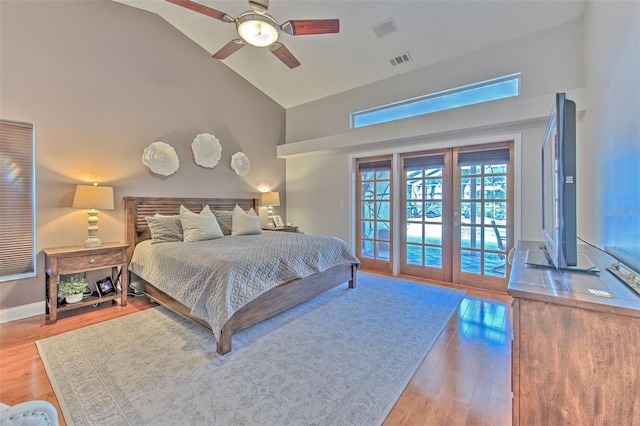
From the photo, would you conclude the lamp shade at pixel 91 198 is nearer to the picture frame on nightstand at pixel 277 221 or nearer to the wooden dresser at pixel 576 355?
the picture frame on nightstand at pixel 277 221

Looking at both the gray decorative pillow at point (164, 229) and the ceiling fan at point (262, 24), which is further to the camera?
the gray decorative pillow at point (164, 229)

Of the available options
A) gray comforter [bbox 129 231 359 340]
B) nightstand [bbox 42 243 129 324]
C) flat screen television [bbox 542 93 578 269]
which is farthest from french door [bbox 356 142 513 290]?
nightstand [bbox 42 243 129 324]

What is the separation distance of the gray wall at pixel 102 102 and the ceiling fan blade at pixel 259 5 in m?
2.36

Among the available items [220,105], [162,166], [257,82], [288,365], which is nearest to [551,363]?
[288,365]

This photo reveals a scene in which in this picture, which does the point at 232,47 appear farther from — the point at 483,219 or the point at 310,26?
the point at 483,219

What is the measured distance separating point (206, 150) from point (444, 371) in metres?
4.22

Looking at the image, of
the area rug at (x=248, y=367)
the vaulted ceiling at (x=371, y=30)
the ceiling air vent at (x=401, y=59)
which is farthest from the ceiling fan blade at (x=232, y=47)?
the area rug at (x=248, y=367)

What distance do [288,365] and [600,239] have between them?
8.60 ft

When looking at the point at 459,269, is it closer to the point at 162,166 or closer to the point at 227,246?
the point at 227,246

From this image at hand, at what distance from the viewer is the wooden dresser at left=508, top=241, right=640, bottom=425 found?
2.71ft

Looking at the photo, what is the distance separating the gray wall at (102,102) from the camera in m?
2.77

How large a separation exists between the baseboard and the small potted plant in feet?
0.92

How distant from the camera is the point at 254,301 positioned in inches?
94.3

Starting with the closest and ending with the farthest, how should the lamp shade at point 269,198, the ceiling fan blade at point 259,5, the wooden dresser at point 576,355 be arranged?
the wooden dresser at point 576,355
the ceiling fan blade at point 259,5
the lamp shade at point 269,198
